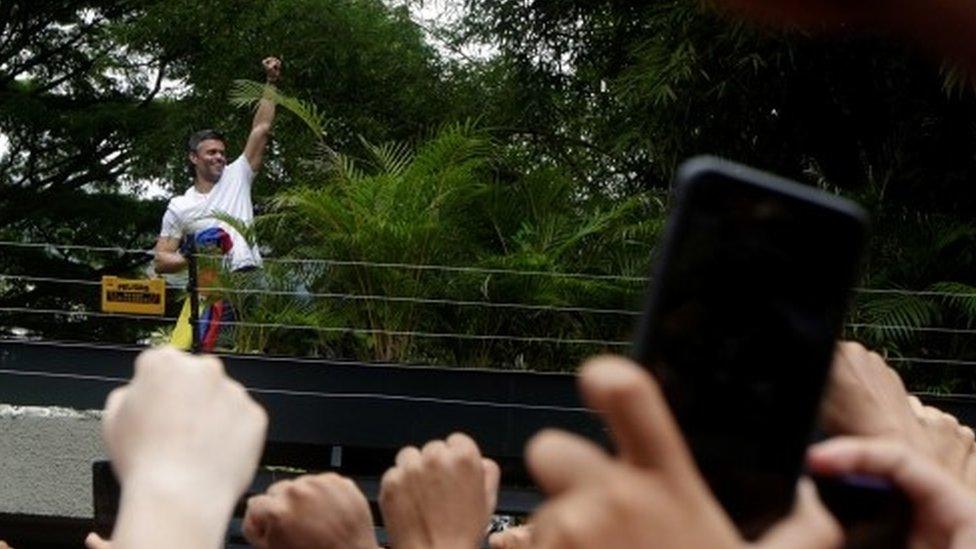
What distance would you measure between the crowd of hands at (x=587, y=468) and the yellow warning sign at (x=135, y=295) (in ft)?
16.4

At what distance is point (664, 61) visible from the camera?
1048 cm

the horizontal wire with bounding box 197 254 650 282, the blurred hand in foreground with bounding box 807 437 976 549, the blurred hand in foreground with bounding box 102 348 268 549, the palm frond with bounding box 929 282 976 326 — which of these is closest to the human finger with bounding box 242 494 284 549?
the blurred hand in foreground with bounding box 102 348 268 549

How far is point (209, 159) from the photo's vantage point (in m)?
7.34

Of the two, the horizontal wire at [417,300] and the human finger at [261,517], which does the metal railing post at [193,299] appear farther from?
the human finger at [261,517]

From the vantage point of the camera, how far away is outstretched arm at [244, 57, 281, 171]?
7.55m

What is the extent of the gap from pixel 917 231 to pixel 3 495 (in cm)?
424

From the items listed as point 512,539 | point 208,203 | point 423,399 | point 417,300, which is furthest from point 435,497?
point 208,203

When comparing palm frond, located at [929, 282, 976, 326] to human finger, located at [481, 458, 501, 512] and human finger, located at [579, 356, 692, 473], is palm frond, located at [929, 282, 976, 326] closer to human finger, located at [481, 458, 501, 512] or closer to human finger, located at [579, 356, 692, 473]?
human finger, located at [481, 458, 501, 512]

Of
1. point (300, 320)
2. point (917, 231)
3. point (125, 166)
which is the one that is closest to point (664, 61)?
point (917, 231)

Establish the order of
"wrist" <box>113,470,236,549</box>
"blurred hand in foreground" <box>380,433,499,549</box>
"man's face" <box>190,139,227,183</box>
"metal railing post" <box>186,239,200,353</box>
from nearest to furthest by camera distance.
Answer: "wrist" <box>113,470,236,549</box> < "blurred hand in foreground" <box>380,433,499,549</box> < "metal railing post" <box>186,239,200,353</box> < "man's face" <box>190,139,227,183</box>

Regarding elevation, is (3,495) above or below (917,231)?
below

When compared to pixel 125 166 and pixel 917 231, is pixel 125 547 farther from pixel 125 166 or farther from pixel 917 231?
pixel 125 166

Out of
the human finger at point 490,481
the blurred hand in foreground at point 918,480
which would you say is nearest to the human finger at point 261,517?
the human finger at point 490,481

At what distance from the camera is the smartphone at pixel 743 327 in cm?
90
